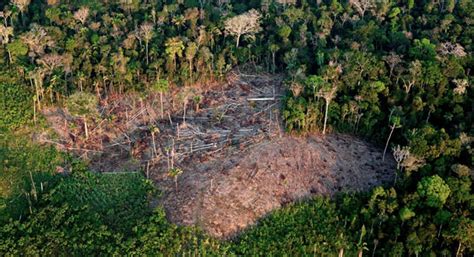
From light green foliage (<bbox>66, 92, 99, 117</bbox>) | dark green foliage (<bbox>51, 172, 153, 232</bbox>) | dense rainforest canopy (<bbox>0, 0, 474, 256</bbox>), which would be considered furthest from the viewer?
light green foliage (<bbox>66, 92, 99, 117</bbox>)

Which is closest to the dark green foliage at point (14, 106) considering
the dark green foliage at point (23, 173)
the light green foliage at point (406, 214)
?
the dark green foliage at point (23, 173)

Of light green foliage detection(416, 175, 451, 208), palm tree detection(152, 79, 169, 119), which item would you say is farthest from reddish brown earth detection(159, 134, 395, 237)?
palm tree detection(152, 79, 169, 119)

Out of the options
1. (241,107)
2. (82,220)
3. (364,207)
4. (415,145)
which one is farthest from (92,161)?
(415,145)

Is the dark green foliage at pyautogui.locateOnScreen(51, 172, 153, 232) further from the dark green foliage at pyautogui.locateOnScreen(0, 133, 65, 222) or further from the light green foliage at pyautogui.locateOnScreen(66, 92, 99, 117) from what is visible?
the light green foliage at pyautogui.locateOnScreen(66, 92, 99, 117)

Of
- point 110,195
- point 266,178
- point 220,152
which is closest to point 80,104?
point 110,195

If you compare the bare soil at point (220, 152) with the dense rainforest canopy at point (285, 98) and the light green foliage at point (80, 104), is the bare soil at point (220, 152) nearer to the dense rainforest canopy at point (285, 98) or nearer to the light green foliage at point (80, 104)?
the dense rainforest canopy at point (285, 98)

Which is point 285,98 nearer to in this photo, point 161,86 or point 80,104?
point 161,86
